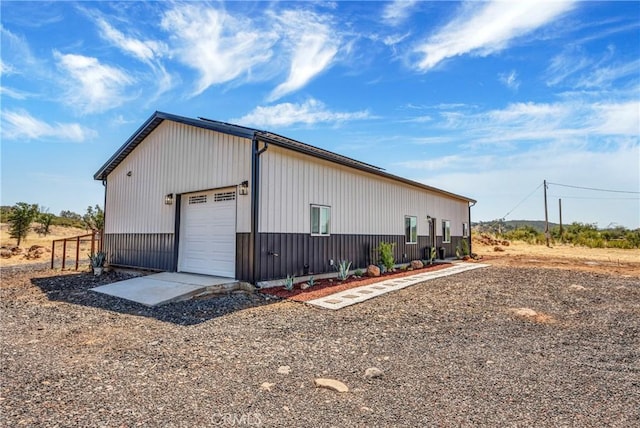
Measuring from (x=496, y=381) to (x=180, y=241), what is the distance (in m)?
9.30

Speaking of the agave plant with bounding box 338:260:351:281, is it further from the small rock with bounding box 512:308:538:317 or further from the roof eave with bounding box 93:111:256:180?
the small rock with bounding box 512:308:538:317

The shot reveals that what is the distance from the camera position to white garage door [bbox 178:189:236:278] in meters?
9.06

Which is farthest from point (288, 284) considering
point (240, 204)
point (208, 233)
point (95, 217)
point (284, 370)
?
point (95, 217)

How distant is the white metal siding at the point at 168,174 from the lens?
8.86 m

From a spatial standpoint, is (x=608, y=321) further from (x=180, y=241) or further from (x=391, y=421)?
(x=180, y=241)

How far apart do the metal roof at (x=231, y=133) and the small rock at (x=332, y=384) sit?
19.3 feet

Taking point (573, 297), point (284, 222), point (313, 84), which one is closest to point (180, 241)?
point (284, 222)

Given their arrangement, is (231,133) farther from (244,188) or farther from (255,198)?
(255,198)

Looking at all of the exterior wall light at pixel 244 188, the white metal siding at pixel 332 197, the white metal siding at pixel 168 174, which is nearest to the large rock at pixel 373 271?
the white metal siding at pixel 332 197

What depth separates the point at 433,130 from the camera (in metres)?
14.0

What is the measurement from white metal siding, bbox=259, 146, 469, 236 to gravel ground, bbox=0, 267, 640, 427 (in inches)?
96.4

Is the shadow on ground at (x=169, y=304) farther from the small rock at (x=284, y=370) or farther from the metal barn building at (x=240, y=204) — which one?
the small rock at (x=284, y=370)

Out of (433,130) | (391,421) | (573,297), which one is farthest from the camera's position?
(433,130)

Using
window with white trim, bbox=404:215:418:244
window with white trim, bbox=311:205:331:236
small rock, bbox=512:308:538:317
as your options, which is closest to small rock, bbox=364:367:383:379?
small rock, bbox=512:308:538:317
